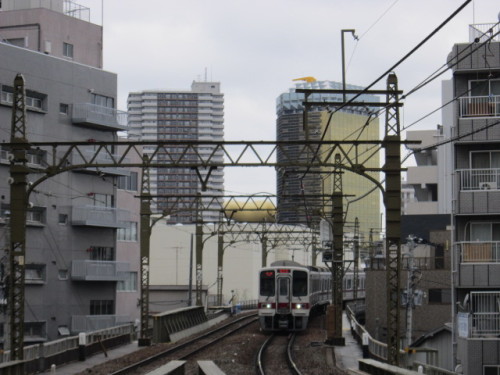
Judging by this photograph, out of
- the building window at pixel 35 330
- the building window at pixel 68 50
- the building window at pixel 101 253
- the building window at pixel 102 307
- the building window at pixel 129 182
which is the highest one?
the building window at pixel 68 50

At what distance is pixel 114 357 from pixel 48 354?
4248 millimetres

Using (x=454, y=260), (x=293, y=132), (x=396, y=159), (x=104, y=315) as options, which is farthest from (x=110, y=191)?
(x=293, y=132)

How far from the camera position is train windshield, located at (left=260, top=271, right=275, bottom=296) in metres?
37.9

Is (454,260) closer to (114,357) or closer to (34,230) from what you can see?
(114,357)

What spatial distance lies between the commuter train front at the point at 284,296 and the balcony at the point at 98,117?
557 inches

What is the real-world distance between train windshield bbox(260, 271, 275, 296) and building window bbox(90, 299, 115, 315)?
1319cm

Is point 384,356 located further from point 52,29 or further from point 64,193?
point 52,29

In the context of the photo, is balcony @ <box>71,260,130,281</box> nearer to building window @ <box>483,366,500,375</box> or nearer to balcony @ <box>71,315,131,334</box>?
balcony @ <box>71,315,131,334</box>

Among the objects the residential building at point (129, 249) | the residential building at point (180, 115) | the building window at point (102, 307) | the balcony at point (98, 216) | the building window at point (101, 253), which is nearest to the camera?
the balcony at point (98, 216)

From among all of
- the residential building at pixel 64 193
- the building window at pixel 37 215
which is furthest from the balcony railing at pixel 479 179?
the building window at pixel 37 215

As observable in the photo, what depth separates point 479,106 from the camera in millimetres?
28516

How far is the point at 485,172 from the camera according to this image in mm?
28234

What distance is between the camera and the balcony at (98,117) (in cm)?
4644

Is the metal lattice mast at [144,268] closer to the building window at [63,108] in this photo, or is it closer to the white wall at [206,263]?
the building window at [63,108]
